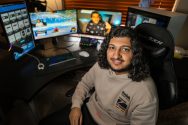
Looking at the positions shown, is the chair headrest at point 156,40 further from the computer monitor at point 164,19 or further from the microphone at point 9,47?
the microphone at point 9,47

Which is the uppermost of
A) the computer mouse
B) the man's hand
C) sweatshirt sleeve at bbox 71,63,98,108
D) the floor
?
the computer mouse

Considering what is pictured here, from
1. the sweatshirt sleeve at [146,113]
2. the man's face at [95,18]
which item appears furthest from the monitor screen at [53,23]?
the sweatshirt sleeve at [146,113]

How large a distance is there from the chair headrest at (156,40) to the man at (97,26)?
64cm

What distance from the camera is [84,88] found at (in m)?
1.28

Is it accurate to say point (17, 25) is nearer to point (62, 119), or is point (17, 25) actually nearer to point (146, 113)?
point (62, 119)

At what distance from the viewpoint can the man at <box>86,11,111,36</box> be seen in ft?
5.56

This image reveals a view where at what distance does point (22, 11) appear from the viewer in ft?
4.40

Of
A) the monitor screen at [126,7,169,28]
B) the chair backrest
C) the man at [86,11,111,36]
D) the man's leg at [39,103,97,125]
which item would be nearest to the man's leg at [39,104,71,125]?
the man's leg at [39,103,97,125]

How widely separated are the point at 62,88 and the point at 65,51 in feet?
2.31

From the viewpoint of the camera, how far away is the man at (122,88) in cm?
89

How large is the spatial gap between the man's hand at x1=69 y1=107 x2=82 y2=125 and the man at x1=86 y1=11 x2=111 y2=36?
2.99 feet

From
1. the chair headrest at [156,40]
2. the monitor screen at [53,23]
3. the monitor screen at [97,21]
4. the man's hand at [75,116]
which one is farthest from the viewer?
the monitor screen at [97,21]

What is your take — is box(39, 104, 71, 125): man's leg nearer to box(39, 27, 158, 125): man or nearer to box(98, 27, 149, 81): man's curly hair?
box(39, 27, 158, 125): man

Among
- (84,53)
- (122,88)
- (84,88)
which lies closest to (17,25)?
(84,53)
